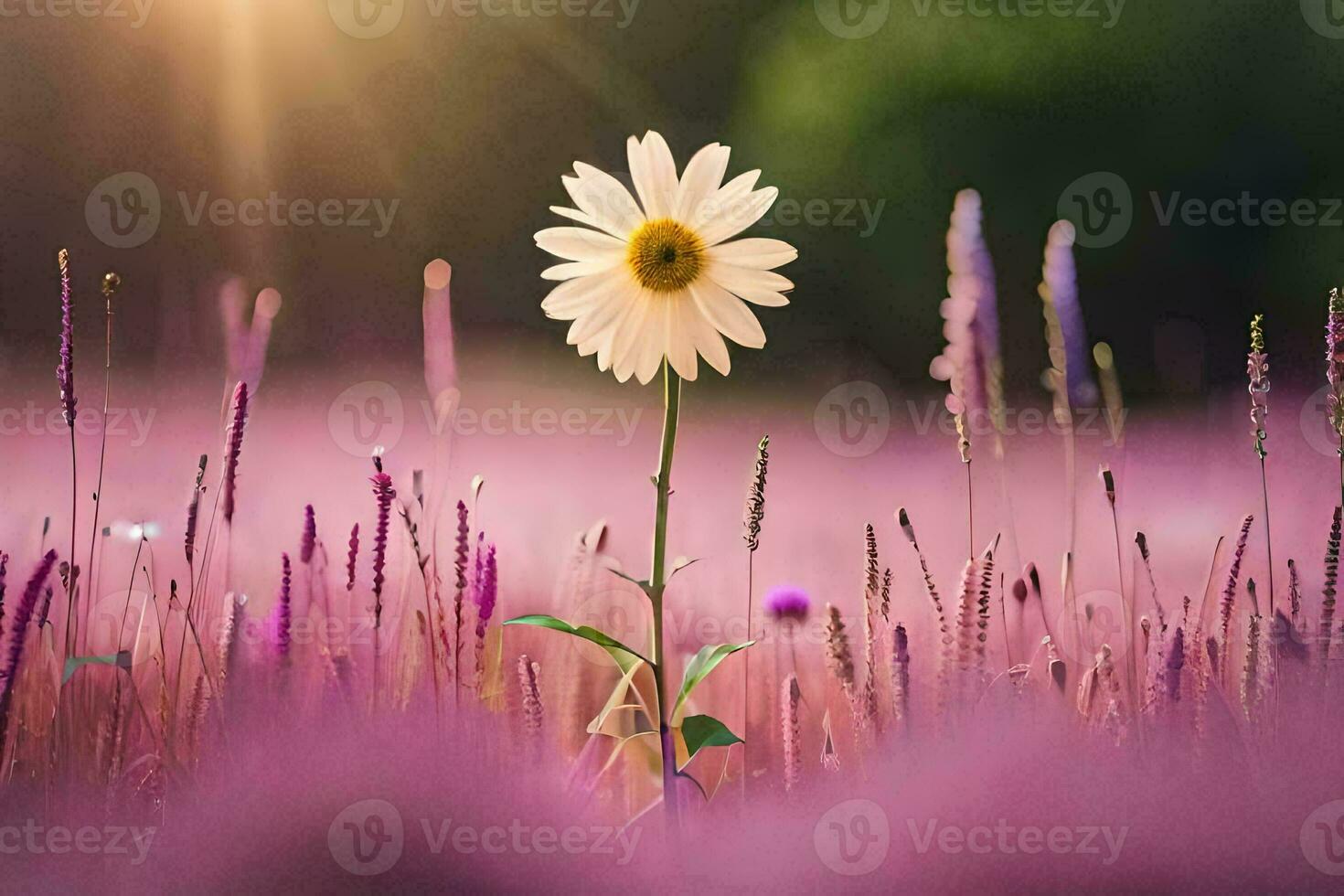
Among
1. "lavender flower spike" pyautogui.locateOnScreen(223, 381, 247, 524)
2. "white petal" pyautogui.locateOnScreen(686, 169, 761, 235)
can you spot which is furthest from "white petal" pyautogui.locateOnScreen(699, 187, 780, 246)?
"lavender flower spike" pyautogui.locateOnScreen(223, 381, 247, 524)

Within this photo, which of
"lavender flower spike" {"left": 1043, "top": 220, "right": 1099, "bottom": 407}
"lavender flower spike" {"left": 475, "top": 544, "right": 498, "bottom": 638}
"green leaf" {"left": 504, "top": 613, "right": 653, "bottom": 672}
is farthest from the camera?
"lavender flower spike" {"left": 1043, "top": 220, "right": 1099, "bottom": 407}

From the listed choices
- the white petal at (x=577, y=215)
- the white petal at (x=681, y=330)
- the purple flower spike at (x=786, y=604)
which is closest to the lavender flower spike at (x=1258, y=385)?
the purple flower spike at (x=786, y=604)

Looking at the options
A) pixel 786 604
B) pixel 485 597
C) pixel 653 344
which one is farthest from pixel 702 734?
pixel 653 344

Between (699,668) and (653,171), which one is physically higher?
(653,171)

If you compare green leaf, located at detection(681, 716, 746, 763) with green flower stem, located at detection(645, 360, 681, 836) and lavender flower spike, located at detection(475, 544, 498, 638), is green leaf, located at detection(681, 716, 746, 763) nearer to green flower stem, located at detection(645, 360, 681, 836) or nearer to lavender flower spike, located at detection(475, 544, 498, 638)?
green flower stem, located at detection(645, 360, 681, 836)

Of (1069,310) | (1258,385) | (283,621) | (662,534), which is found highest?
(1069,310)

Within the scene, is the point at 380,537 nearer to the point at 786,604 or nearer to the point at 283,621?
the point at 283,621

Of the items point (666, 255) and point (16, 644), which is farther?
point (16, 644)
